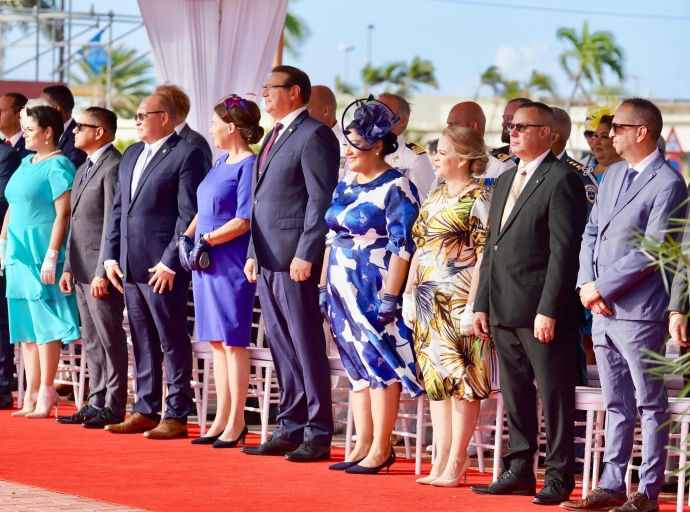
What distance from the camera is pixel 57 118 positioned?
25.8 ft

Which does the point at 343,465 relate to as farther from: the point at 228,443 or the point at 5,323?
the point at 5,323

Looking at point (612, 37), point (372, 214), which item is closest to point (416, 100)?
point (612, 37)

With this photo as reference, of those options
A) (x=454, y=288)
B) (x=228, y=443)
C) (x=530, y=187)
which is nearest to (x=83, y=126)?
(x=228, y=443)

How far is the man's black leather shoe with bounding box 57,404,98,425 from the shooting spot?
24.8 ft

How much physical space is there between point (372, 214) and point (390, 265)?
26 cm

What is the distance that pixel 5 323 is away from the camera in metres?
8.41

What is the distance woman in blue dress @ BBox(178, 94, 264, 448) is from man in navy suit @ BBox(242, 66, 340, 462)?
190mm

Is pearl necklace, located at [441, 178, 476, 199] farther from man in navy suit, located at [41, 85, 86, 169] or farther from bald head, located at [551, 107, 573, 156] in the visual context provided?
man in navy suit, located at [41, 85, 86, 169]

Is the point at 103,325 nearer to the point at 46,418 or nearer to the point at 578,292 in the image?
the point at 46,418

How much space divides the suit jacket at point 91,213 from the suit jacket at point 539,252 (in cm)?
290

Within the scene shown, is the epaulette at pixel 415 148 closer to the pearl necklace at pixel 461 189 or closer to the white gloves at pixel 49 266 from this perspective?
the pearl necklace at pixel 461 189

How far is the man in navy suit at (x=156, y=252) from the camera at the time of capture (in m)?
6.98

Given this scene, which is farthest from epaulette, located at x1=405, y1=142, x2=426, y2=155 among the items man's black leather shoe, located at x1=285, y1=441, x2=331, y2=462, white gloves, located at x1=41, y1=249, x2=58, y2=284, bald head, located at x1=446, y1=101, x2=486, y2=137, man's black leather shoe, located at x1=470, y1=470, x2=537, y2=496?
man's black leather shoe, located at x1=470, y1=470, x2=537, y2=496

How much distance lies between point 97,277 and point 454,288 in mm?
2590
